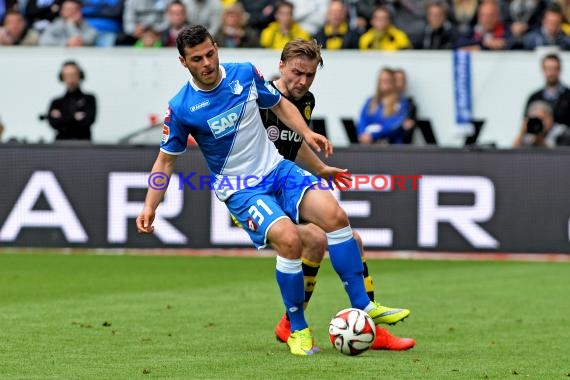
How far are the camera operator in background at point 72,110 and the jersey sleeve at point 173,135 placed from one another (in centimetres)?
926

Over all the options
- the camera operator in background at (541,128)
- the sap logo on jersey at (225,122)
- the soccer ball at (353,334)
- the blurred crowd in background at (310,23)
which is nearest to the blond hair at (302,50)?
the sap logo on jersey at (225,122)

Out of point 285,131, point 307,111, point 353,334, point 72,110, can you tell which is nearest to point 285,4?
point 72,110

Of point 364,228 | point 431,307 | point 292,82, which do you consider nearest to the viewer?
point 292,82

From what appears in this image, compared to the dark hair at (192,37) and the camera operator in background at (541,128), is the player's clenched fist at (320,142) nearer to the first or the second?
the dark hair at (192,37)

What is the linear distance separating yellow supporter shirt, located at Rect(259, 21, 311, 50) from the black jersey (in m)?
9.04

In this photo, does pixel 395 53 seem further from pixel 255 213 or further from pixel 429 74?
pixel 255 213

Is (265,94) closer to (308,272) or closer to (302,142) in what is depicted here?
(302,142)

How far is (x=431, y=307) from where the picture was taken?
37.8 feet

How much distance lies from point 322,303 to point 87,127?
6.90m

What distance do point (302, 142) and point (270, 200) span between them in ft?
2.56

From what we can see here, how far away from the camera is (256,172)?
8695mm

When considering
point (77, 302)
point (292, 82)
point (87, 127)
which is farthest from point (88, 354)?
point (87, 127)

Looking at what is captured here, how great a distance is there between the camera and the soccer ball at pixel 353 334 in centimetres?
826

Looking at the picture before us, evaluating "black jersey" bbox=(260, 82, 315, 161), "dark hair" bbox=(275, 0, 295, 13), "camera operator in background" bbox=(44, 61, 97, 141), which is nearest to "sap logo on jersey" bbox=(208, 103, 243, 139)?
"black jersey" bbox=(260, 82, 315, 161)
